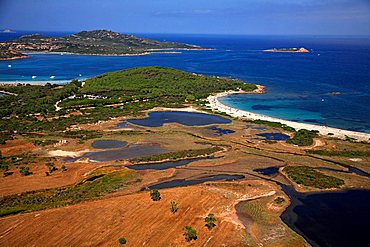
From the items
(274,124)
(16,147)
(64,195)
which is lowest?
(16,147)

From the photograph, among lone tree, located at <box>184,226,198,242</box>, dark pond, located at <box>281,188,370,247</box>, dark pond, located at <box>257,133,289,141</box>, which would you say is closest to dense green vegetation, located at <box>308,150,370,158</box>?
dark pond, located at <box>257,133,289,141</box>

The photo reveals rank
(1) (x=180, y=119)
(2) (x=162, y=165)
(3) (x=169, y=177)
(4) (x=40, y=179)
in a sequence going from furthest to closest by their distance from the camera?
(1) (x=180, y=119), (2) (x=162, y=165), (3) (x=169, y=177), (4) (x=40, y=179)

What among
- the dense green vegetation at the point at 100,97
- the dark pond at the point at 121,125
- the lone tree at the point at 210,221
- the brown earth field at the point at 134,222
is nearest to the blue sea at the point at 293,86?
the dense green vegetation at the point at 100,97

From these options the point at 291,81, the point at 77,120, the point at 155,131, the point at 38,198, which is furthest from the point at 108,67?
the point at 38,198

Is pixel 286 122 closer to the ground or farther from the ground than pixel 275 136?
farther from the ground

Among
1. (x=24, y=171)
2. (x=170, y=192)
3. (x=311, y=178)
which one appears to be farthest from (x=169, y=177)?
(x=24, y=171)

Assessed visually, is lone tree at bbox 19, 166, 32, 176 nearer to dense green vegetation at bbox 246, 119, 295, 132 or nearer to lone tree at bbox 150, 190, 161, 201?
lone tree at bbox 150, 190, 161, 201

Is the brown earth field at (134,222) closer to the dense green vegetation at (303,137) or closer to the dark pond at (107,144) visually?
the dark pond at (107,144)

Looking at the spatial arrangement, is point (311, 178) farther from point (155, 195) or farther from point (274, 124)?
point (274, 124)
